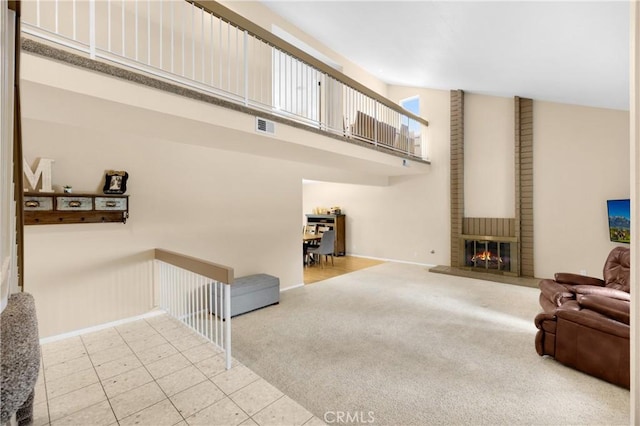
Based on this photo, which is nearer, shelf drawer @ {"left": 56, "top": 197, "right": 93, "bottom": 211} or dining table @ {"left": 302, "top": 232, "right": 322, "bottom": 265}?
shelf drawer @ {"left": 56, "top": 197, "right": 93, "bottom": 211}

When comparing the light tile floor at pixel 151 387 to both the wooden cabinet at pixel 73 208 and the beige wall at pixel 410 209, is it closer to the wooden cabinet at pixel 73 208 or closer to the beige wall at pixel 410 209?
the wooden cabinet at pixel 73 208

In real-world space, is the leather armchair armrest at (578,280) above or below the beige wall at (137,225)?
below

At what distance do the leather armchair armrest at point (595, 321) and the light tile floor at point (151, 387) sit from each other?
2447 mm

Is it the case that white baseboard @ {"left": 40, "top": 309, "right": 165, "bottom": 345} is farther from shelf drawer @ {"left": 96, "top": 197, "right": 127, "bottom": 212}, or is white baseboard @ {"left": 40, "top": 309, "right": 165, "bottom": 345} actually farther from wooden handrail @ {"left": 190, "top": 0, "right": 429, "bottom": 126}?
wooden handrail @ {"left": 190, "top": 0, "right": 429, "bottom": 126}

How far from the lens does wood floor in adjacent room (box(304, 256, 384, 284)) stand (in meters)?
6.42

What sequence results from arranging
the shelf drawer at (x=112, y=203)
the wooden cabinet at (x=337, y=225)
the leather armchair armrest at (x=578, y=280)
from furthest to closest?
the wooden cabinet at (x=337, y=225) → the leather armchair armrest at (x=578, y=280) → the shelf drawer at (x=112, y=203)

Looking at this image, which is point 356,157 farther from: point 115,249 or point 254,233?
point 115,249

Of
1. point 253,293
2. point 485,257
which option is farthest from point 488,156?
point 253,293

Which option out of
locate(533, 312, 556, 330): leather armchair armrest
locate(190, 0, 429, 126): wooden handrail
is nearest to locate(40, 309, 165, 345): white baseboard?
locate(190, 0, 429, 126): wooden handrail

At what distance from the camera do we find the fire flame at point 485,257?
6.48 m

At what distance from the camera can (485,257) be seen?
6641mm

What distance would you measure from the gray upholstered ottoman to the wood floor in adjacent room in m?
1.53

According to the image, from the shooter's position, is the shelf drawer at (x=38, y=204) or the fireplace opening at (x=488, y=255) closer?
the shelf drawer at (x=38, y=204)

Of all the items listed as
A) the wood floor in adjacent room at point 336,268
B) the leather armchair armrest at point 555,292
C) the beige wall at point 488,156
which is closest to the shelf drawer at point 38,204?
the wood floor in adjacent room at point 336,268
